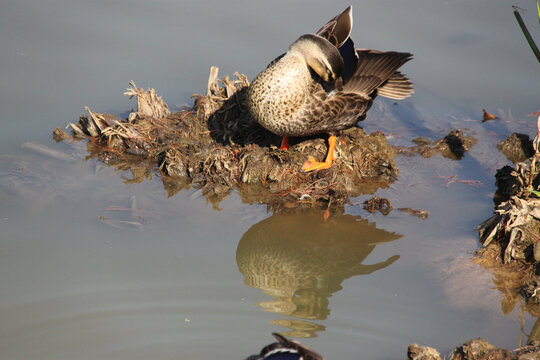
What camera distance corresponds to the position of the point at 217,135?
210 inches

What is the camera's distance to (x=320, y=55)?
459 centimetres

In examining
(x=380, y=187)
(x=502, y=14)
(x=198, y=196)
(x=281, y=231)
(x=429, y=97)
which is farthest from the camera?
(x=502, y=14)

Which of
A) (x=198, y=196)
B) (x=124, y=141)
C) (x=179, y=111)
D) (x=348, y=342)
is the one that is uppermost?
(x=179, y=111)

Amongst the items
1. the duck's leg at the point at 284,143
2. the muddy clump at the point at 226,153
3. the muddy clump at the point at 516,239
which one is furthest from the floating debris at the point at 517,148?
the duck's leg at the point at 284,143

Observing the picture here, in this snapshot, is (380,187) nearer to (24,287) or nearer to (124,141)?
(124,141)

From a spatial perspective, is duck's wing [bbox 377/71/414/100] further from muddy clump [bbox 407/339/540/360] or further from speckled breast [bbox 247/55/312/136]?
muddy clump [bbox 407/339/540/360]

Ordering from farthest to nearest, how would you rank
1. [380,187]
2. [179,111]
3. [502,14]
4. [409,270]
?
[502,14], [179,111], [380,187], [409,270]

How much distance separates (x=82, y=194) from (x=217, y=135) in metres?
1.40

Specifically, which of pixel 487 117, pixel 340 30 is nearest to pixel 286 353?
pixel 340 30

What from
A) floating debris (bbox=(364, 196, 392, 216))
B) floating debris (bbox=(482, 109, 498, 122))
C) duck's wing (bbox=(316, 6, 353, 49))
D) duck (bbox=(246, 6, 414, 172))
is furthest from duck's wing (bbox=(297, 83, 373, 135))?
floating debris (bbox=(482, 109, 498, 122))

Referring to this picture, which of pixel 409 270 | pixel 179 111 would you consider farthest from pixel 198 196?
pixel 409 270

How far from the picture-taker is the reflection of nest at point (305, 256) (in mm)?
3652

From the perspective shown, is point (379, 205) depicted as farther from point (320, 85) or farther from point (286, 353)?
point (286, 353)

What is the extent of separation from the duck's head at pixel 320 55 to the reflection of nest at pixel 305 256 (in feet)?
3.83
